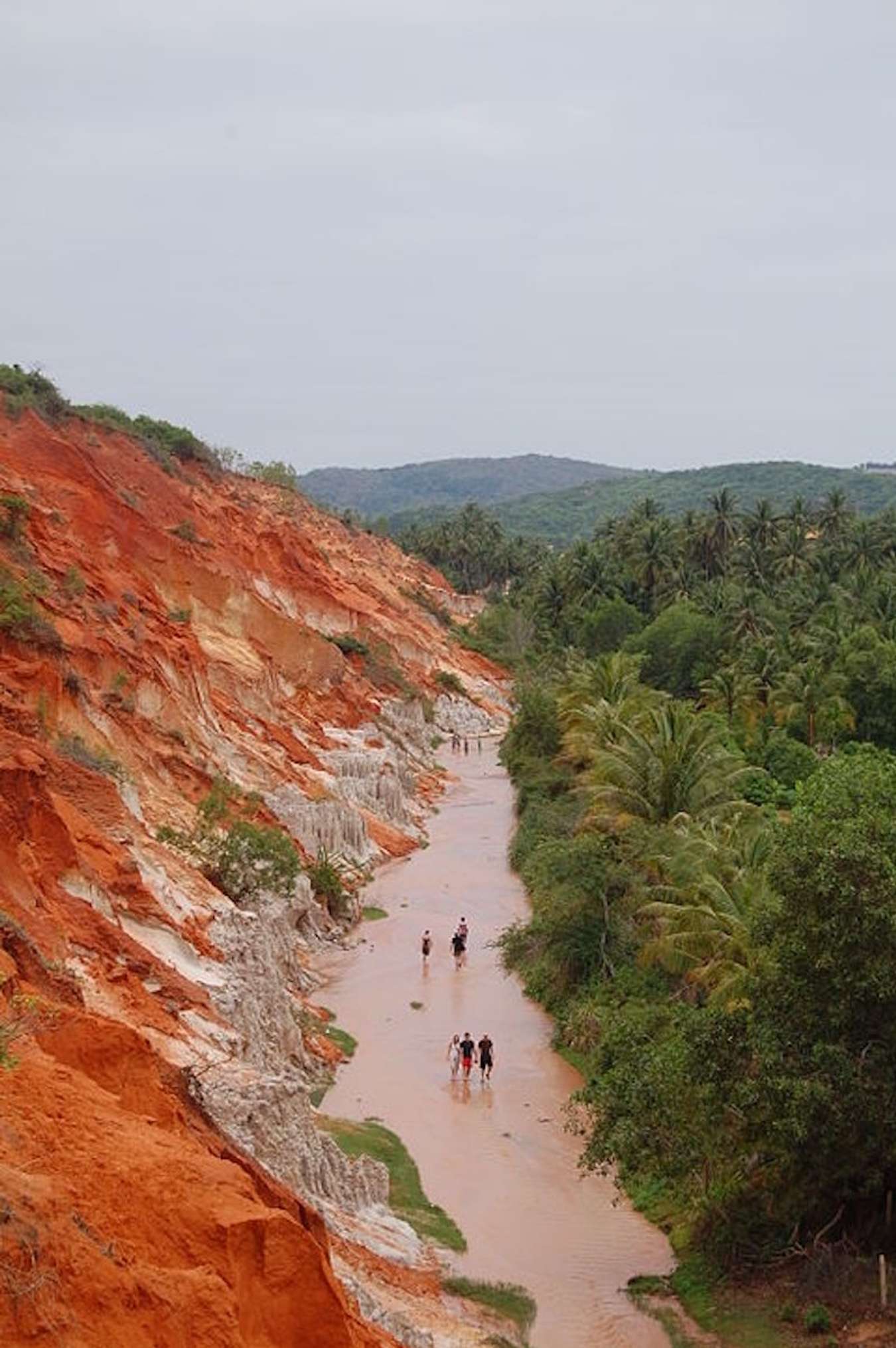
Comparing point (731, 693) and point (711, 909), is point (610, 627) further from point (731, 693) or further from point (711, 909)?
point (711, 909)

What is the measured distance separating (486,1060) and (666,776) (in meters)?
10.2

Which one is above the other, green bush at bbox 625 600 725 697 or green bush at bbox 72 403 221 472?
green bush at bbox 72 403 221 472

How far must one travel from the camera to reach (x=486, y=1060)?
2516 centimetres

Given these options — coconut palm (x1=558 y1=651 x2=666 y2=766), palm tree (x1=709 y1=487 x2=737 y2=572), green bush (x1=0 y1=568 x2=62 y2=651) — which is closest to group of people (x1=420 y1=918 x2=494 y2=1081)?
green bush (x1=0 y1=568 x2=62 y2=651)

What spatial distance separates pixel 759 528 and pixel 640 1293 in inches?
2504

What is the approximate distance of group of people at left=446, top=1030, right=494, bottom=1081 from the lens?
25172mm

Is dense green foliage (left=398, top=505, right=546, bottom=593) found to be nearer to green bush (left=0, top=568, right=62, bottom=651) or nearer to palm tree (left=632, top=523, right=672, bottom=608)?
palm tree (left=632, top=523, right=672, bottom=608)

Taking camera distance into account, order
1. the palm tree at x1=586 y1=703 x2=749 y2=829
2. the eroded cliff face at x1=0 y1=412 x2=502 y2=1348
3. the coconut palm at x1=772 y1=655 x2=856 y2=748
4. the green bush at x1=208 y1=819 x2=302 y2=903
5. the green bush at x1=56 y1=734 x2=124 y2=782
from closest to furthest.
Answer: the eroded cliff face at x1=0 y1=412 x2=502 y2=1348 → the green bush at x1=56 y1=734 x2=124 y2=782 → the green bush at x1=208 y1=819 x2=302 y2=903 → the palm tree at x1=586 y1=703 x2=749 y2=829 → the coconut palm at x1=772 y1=655 x2=856 y2=748

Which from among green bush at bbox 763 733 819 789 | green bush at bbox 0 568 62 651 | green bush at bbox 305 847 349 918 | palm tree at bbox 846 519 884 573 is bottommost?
green bush at bbox 305 847 349 918

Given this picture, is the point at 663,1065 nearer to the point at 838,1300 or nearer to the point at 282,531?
the point at 838,1300

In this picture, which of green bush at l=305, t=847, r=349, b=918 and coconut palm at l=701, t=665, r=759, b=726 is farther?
coconut palm at l=701, t=665, r=759, b=726

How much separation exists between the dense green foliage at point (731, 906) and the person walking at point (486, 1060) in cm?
172

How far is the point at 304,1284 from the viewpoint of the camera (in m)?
10.4

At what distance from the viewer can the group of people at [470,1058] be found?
25.2 metres
